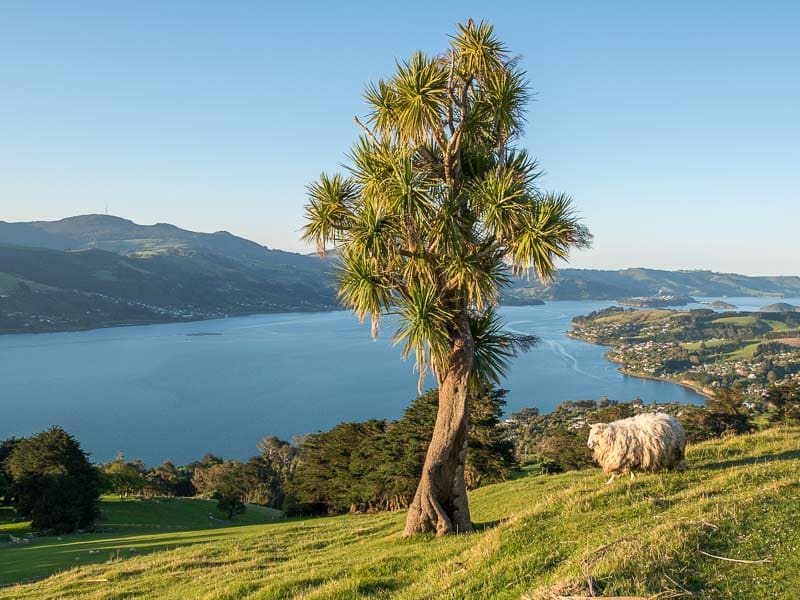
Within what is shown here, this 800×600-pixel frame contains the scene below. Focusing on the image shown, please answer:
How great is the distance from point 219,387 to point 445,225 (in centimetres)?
11637

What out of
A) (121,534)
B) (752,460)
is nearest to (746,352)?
(752,460)

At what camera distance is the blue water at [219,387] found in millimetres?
86562

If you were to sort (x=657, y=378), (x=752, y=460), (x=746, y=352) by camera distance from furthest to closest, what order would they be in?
1. (x=746, y=352)
2. (x=657, y=378)
3. (x=752, y=460)

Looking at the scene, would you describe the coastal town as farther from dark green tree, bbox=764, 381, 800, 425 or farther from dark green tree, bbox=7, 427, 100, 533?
dark green tree, bbox=7, 427, 100, 533

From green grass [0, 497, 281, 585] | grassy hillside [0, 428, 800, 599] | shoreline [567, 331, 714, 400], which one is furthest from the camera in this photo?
shoreline [567, 331, 714, 400]

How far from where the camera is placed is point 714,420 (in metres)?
37.1

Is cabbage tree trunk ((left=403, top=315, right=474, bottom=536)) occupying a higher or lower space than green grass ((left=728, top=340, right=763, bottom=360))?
higher

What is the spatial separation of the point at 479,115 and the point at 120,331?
21851 centimetres

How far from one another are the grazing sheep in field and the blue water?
255 ft

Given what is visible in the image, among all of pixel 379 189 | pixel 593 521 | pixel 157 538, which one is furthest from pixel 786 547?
pixel 157 538

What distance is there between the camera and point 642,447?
9781 millimetres

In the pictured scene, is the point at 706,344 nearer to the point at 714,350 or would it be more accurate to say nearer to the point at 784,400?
the point at 714,350

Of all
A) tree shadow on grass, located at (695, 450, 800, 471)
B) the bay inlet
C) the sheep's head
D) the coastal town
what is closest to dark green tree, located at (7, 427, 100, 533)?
the sheep's head

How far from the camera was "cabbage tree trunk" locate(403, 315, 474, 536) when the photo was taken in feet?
32.0
